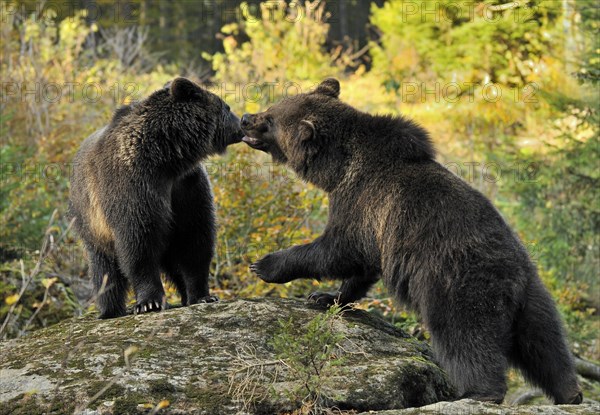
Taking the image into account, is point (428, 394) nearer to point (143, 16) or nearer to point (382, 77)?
point (382, 77)

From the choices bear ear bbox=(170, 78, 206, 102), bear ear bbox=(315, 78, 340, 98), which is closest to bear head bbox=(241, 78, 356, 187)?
bear ear bbox=(315, 78, 340, 98)

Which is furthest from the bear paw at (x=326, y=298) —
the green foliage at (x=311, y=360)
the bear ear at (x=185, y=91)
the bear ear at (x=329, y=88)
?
the bear ear at (x=185, y=91)

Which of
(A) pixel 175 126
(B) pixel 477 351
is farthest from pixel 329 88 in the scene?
(B) pixel 477 351

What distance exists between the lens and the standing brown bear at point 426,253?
15.1 ft

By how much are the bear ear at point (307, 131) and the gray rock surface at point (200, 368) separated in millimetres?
1237

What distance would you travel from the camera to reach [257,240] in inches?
332

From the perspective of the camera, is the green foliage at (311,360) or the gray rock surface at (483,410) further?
the green foliage at (311,360)

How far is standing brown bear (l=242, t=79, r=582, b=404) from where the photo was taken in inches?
182

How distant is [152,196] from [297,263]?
1086 mm

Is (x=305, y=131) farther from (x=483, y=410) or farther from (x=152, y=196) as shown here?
(x=483, y=410)

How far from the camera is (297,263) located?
5516mm

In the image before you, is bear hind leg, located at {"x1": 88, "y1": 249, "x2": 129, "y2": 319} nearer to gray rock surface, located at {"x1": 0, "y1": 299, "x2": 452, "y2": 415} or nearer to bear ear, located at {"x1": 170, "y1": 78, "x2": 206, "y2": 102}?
gray rock surface, located at {"x1": 0, "y1": 299, "x2": 452, "y2": 415}

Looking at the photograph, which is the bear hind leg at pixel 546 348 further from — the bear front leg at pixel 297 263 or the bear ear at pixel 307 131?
the bear ear at pixel 307 131

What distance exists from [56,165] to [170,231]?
619 centimetres
